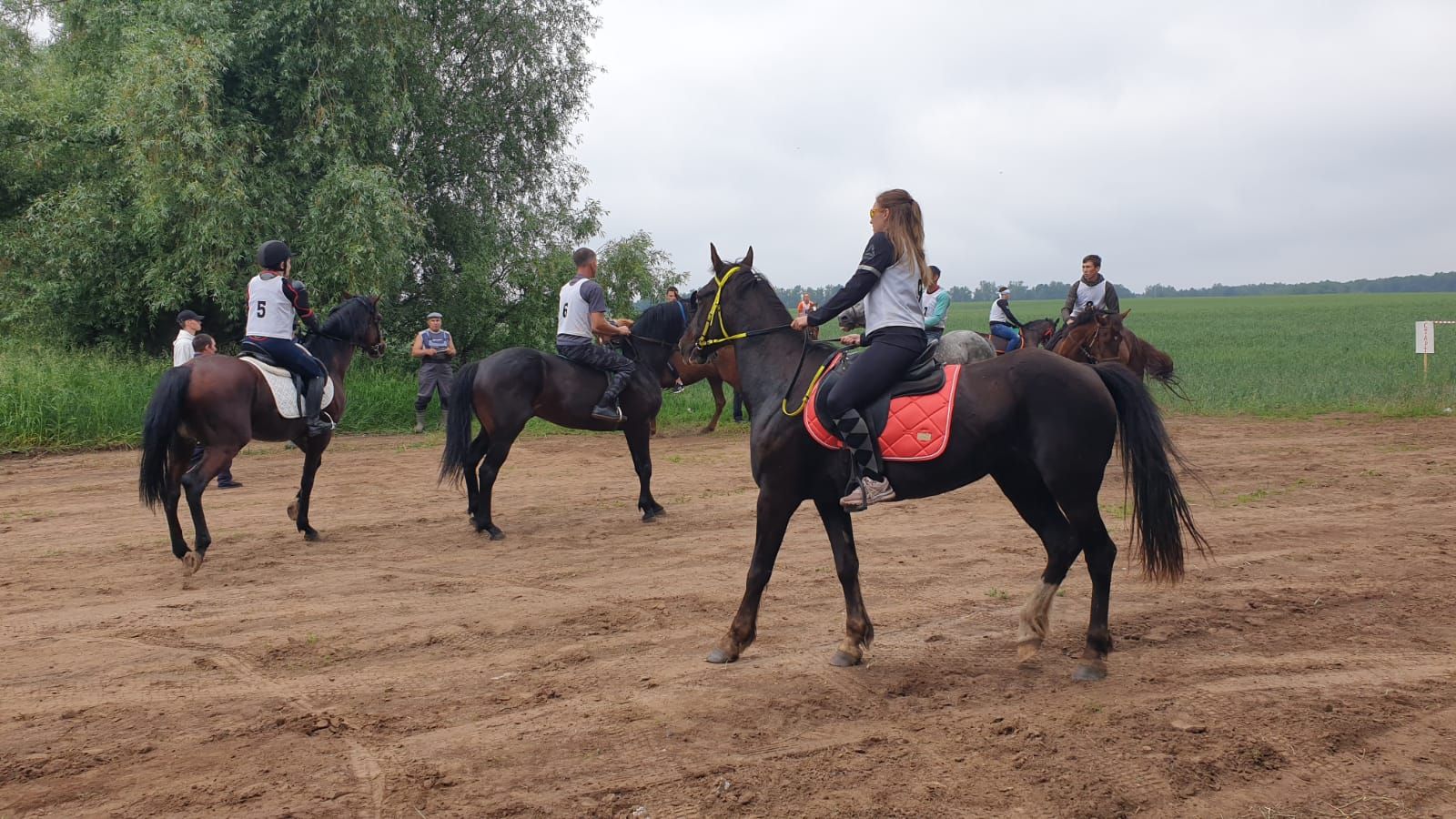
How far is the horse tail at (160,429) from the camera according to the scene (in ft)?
27.9

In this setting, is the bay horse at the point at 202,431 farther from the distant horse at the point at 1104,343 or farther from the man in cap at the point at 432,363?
the distant horse at the point at 1104,343

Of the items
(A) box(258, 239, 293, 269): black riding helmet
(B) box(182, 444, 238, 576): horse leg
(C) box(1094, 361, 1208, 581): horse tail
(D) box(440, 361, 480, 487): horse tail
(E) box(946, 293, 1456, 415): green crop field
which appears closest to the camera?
(C) box(1094, 361, 1208, 581): horse tail

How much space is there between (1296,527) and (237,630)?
331 inches

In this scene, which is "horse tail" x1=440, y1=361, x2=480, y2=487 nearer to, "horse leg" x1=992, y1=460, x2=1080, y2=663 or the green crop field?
"horse leg" x1=992, y1=460, x2=1080, y2=663

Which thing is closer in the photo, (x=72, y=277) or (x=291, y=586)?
(x=291, y=586)

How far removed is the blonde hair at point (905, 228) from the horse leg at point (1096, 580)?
1.53 m

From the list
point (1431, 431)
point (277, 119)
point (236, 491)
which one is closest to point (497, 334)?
point (277, 119)

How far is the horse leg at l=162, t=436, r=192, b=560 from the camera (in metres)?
8.51

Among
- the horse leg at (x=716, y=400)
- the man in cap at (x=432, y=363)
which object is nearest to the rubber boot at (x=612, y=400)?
the horse leg at (x=716, y=400)

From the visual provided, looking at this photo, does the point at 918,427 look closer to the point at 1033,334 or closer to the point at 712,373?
the point at 712,373

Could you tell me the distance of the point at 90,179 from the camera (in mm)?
21703

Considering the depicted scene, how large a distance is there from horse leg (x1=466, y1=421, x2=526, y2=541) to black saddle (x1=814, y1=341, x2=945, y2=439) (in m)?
4.84

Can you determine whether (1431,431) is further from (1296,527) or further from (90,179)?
(90,179)

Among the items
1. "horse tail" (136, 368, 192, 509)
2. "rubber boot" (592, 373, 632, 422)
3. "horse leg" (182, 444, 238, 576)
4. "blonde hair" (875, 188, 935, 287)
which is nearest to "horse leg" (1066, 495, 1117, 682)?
"blonde hair" (875, 188, 935, 287)
